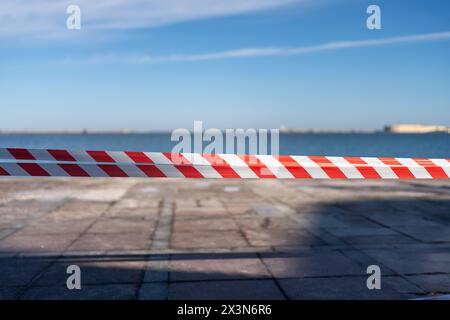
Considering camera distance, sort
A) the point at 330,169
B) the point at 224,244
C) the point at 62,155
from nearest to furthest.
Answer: the point at 62,155
the point at 330,169
the point at 224,244

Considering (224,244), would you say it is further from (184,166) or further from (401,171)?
(401,171)

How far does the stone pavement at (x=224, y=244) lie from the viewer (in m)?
4.92

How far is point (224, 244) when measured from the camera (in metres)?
6.97

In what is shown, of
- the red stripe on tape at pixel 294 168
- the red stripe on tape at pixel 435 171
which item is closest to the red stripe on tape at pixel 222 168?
the red stripe on tape at pixel 294 168

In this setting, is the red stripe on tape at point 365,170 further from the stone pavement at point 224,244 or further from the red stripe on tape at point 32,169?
the red stripe on tape at point 32,169

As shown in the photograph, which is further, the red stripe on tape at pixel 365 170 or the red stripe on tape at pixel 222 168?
the red stripe on tape at pixel 365 170

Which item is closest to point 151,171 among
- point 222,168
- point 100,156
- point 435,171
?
point 100,156

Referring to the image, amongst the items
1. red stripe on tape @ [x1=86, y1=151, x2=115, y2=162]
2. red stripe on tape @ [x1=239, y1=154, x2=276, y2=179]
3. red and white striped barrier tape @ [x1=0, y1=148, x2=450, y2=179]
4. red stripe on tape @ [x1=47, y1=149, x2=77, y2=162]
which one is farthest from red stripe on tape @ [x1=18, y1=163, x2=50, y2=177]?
red stripe on tape @ [x1=239, y1=154, x2=276, y2=179]

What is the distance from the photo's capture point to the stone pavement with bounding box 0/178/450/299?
4.92 meters

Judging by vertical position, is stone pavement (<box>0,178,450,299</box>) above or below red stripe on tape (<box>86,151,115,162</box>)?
below

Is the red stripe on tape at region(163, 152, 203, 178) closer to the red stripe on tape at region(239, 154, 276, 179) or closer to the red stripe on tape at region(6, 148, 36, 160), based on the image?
the red stripe on tape at region(239, 154, 276, 179)
